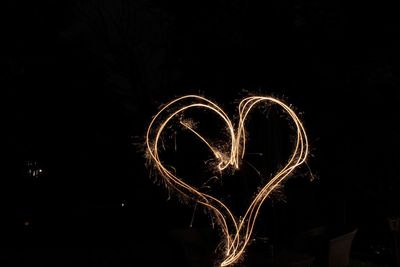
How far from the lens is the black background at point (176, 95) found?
7.94 metres

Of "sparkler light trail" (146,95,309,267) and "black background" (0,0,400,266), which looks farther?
"black background" (0,0,400,266)

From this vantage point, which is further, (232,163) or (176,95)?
(176,95)

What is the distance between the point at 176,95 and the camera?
9.25m

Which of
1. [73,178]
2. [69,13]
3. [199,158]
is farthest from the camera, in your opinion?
[69,13]

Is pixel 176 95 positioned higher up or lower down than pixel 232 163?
higher up

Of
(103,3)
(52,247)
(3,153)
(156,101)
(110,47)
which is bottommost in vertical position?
(52,247)

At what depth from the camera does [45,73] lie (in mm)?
8961

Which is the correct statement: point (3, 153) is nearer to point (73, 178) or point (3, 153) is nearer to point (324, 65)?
point (73, 178)

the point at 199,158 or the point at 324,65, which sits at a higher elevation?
the point at 324,65

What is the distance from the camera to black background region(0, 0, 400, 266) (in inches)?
313

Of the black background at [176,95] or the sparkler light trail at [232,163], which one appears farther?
the black background at [176,95]

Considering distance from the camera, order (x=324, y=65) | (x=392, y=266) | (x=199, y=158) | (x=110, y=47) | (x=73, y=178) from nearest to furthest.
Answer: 1. (x=392, y=266)
2. (x=324, y=65)
3. (x=199, y=158)
4. (x=73, y=178)
5. (x=110, y=47)

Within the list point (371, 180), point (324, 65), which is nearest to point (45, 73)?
point (324, 65)

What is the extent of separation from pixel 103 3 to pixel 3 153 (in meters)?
4.14
